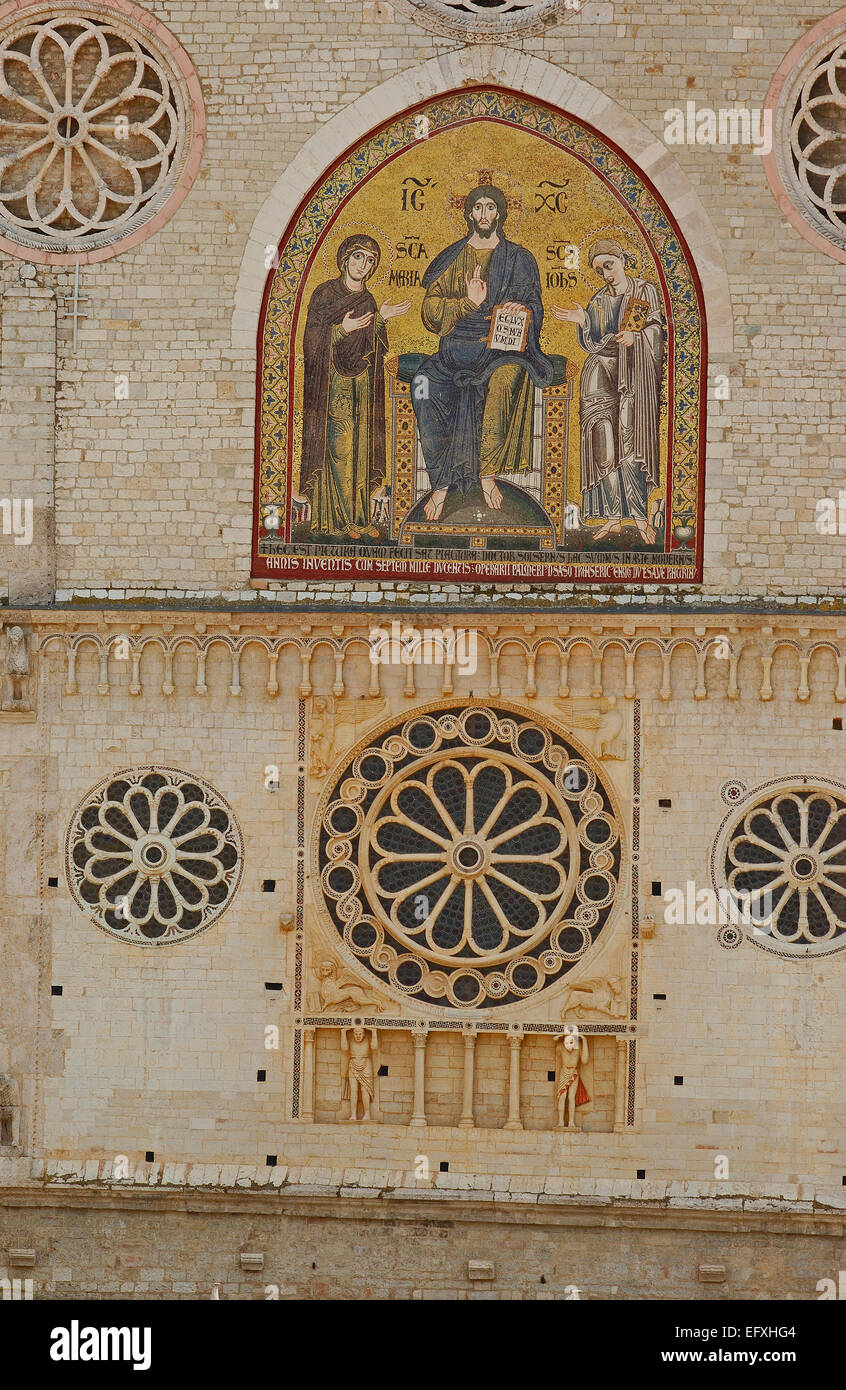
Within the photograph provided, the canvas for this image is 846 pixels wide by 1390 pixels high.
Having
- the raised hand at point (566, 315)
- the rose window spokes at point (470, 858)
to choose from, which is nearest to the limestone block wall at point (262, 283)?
the raised hand at point (566, 315)

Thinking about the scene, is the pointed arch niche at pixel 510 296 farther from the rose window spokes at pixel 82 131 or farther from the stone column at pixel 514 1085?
the stone column at pixel 514 1085

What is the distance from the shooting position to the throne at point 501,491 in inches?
674

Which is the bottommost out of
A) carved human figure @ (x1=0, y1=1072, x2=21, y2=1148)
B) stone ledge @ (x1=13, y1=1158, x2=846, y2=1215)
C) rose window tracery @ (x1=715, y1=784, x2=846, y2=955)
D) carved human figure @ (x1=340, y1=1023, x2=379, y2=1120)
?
stone ledge @ (x1=13, y1=1158, x2=846, y2=1215)

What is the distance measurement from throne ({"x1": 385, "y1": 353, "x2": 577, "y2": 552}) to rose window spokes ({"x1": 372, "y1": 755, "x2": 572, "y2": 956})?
1660 millimetres

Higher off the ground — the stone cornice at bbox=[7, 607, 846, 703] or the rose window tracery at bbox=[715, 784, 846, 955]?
the stone cornice at bbox=[7, 607, 846, 703]

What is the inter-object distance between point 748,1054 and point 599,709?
2710mm

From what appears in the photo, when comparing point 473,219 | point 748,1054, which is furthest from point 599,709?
point 473,219

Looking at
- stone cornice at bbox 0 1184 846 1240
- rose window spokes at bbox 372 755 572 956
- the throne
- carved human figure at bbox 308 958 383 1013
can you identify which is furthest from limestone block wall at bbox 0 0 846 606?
stone cornice at bbox 0 1184 846 1240

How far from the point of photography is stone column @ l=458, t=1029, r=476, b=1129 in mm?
16781

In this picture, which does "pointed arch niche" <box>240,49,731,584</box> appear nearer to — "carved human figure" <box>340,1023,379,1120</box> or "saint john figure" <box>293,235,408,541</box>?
"saint john figure" <box>293,235,408,541</box>

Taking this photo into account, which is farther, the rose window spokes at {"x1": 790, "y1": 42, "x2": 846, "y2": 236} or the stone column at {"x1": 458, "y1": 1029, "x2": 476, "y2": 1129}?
the rose window spokes at {"x1": 790, "y1": 42, "x2": 846, "y2": 236}

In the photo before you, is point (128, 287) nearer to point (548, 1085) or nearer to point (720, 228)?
point (720, 228)

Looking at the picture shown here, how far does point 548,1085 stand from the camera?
1688 centimetres

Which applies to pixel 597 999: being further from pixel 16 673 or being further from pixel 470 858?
pixel 16 673
